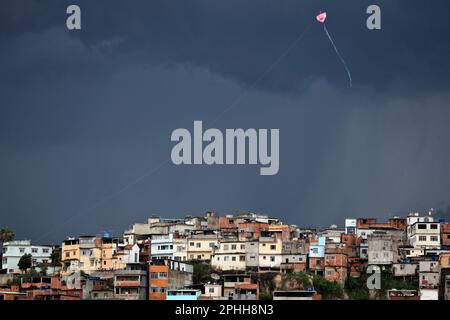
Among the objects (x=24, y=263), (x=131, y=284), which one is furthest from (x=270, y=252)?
(x=24, y=263)

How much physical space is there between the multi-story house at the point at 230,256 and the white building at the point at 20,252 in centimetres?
761

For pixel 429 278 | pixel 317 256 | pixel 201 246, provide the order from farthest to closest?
1. pixel 201 246
2. pixel 317 256
3. pixel 429 278

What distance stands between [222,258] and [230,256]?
12.7 inches

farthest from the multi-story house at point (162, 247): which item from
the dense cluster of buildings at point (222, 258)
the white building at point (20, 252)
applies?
the white building at point (20, 252)

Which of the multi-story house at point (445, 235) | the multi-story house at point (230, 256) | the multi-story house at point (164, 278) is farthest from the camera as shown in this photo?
the multi-story house at point (445, 235)

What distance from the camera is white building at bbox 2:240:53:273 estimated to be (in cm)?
5975

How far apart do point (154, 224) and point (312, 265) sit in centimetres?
957

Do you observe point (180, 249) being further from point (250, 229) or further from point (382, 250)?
point (382, 250)

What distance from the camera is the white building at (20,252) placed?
5975 cm

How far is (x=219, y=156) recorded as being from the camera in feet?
176

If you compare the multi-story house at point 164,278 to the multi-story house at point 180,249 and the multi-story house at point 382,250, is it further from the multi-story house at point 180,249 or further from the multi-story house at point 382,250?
the multi-story house at point 382,250

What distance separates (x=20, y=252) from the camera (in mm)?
60219

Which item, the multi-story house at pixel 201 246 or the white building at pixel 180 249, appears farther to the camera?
the white building at pixel 180 249

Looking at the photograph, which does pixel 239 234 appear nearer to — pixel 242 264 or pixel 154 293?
pixel 242 264
